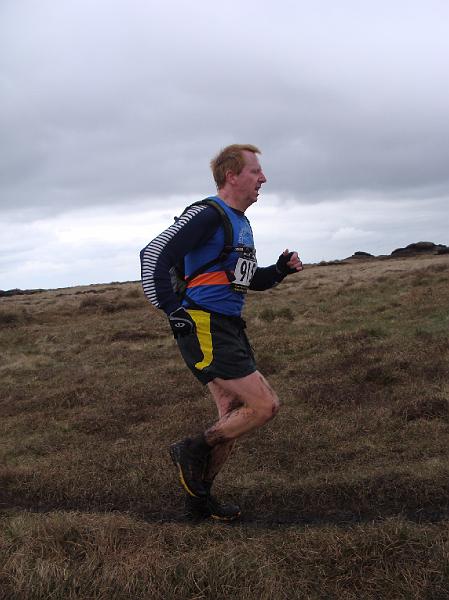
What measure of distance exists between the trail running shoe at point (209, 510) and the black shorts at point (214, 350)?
2.70 feet

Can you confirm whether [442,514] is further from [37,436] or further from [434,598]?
[37,436]

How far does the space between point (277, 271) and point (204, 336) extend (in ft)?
3.24

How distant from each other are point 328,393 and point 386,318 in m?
7.04

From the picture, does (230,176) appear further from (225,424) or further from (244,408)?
(225,424)

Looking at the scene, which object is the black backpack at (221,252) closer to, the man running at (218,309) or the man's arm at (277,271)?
the man running at (218,309)

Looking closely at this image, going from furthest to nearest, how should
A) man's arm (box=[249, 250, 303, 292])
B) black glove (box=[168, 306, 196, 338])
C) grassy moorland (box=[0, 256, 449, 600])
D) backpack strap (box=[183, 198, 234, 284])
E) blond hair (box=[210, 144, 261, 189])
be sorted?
man's arm (box=[249, 250, 303, 292]), blond hair (box=[210, 144, 261, 189]), backpack strap (box=[183, 198, 234, 284]), black glove (box=[168, 306, 196, 338]), grassy moorland (box=[0, 256, 449, 600])

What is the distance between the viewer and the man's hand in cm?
455

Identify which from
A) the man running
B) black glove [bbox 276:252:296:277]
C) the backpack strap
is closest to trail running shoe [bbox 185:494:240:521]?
the man running

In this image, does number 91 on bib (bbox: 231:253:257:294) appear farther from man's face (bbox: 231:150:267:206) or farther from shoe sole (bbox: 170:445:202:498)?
shoe sole (bbox: 170:445:202:498)

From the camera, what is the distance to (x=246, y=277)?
4.07 metres

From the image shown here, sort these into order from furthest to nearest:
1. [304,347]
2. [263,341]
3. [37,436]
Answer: [263,341], [304,347], [37,436]

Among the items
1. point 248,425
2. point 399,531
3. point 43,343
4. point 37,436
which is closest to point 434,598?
point 399,531

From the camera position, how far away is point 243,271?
403cm

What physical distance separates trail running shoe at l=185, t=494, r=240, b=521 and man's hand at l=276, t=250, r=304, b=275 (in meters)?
1.77
